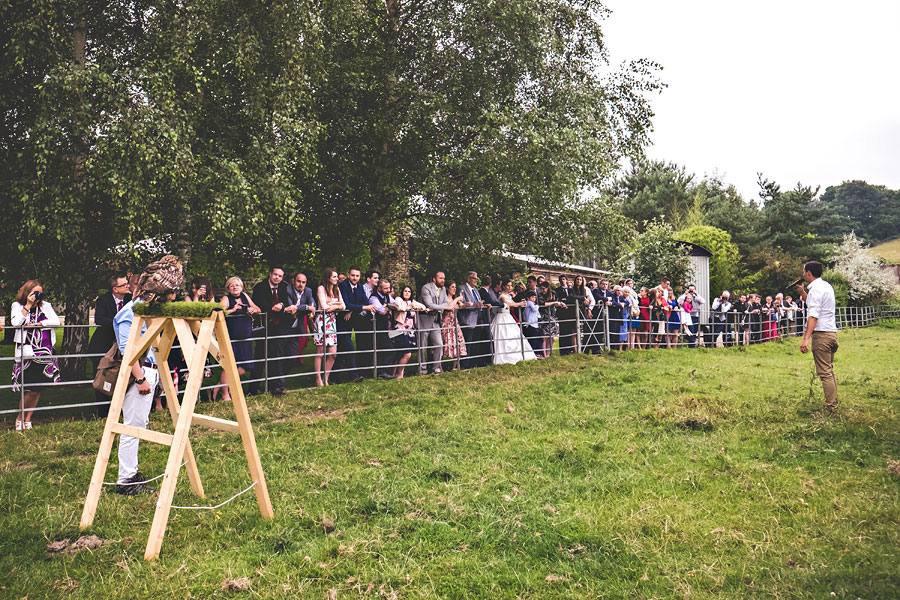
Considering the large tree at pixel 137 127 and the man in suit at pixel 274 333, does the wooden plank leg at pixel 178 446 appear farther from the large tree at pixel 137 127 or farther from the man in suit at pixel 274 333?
the large tree at pixel 137 127

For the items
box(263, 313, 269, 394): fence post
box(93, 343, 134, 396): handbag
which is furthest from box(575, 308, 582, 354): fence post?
box(93, 343, 134, 396): handbag

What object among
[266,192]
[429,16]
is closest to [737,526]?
[266,192]

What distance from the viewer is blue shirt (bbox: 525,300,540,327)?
47.7 ft

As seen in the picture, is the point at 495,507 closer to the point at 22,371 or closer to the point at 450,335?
the point at 22,371

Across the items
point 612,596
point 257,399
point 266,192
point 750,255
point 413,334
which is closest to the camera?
point 612,596

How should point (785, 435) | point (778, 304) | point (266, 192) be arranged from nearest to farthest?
point (785, 435) < point (266, 192) < point (778, 304)

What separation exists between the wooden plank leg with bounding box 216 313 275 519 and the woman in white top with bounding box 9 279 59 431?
4.73 metres

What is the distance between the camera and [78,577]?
4000 mm

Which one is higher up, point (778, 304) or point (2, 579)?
point (778, 304)

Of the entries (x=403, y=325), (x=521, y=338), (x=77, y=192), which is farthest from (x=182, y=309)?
(x=521, y=338)

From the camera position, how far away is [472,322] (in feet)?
43.9

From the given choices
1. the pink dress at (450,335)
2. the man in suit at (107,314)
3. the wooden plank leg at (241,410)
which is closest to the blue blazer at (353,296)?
the pink dress at (450,335)

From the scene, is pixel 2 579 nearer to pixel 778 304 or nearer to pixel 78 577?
pixel 78 577

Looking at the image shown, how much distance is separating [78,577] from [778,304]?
28.4 metres
